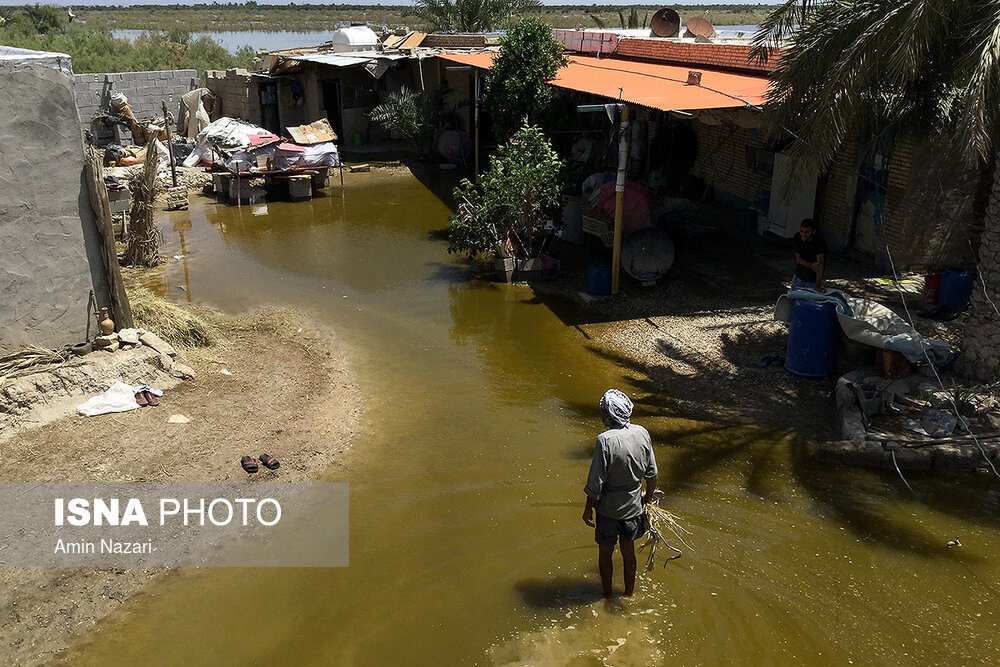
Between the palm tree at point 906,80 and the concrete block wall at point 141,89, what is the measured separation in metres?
19.2

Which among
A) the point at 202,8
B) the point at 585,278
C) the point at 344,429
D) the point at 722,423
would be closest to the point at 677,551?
the point at 722,423

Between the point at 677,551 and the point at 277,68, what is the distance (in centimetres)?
2160

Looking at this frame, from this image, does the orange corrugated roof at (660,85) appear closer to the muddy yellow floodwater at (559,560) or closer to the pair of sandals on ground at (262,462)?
the muddy yellow floodwater at (559,560)

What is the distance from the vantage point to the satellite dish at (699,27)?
1895 centimetres

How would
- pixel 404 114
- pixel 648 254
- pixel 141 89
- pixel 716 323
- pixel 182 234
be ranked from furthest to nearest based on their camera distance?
pixel 141 89 → pixel 404 114 → pixel 182 234 → pixel 648 254 → pixel 716 323

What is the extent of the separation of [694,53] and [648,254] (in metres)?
6.91

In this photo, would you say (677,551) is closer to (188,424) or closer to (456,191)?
(188,424)

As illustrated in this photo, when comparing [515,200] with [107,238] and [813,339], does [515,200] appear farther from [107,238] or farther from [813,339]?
[107,238]

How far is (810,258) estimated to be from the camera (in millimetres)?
9062

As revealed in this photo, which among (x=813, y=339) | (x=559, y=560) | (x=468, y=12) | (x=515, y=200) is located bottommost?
(x=559, y=560)

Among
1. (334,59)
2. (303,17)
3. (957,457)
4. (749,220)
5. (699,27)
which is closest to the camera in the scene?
(957,457)

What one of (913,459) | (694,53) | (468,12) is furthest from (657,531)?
(468,12)

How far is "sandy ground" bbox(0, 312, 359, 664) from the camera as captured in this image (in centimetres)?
544

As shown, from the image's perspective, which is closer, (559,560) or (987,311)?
(559,560)
